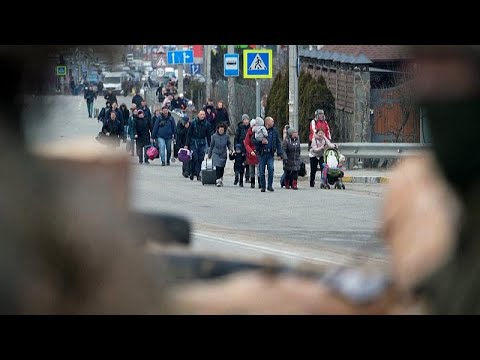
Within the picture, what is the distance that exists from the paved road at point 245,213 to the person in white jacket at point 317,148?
0.19m

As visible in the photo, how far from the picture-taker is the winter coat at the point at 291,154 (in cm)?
414

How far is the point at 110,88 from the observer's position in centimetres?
178

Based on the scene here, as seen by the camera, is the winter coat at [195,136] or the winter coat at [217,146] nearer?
the winter coat at [195,136]

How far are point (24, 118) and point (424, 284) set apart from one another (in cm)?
56

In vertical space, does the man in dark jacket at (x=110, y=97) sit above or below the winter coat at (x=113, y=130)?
above

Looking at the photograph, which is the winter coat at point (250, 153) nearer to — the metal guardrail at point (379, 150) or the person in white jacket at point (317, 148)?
the person in white jacket at point (317, 148)

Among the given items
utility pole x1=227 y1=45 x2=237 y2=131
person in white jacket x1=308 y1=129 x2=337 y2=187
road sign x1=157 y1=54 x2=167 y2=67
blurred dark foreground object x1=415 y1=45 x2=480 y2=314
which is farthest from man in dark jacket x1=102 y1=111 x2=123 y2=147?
utility pole x1=227 y1=45 x2=237 y2=131

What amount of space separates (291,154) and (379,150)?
154 inches

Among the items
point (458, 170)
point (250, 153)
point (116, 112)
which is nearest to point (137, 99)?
point (116, 112)

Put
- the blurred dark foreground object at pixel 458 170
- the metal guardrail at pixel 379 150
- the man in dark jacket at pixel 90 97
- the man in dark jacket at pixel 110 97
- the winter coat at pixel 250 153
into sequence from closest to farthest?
the blurred dark foreground object at pixel 458 170 → the metal guardrail at pixel 379 150 → the man in dark jacket at pixel 90 97 → the man in dark jacket at pixel 110 97 → the winter coat at pixel 250 153

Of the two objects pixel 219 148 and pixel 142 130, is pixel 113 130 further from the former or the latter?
pixel 219 148

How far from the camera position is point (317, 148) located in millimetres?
3232

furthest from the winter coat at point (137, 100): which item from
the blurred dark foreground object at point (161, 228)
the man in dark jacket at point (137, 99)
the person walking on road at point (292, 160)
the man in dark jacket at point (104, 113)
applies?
the person walking on road at point (292, 160)
